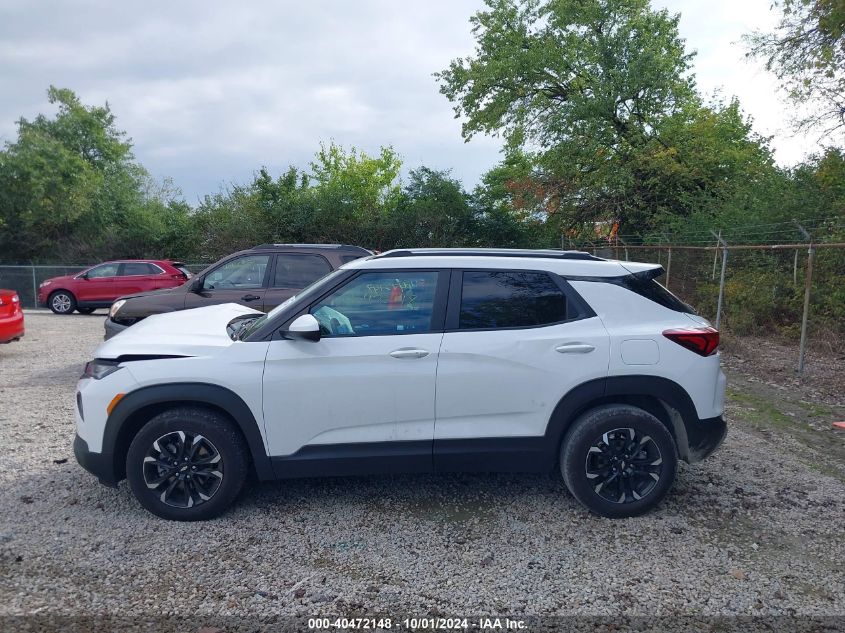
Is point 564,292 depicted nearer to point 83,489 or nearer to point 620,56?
point 83,489

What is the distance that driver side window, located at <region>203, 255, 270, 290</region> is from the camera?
8133mm

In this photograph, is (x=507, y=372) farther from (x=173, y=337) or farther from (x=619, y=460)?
(x=173, y=337)

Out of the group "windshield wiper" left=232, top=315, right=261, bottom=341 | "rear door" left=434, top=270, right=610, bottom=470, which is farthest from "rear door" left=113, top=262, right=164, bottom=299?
"rear door" left=434, top=270, right=610, bottom=470

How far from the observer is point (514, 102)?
21.5 m

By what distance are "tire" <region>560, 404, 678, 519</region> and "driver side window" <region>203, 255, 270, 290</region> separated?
5268mm

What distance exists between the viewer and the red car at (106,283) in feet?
60.5

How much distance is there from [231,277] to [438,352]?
5.00m

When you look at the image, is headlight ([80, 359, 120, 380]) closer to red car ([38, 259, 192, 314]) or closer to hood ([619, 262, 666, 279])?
hood ([619, 262, 666, 279])

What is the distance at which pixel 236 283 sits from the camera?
816cm

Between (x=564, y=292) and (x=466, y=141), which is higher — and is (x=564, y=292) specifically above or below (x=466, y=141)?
below

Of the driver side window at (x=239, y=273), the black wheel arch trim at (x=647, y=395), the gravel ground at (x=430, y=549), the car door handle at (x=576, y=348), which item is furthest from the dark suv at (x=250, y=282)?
the black wheel arch trim at (x=647, y=395)

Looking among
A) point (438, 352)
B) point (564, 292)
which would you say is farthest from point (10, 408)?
point (564, 292)

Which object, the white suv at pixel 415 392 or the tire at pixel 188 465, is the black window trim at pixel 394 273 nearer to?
the white suv at pixel 415 392

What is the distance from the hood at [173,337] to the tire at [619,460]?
237cm
